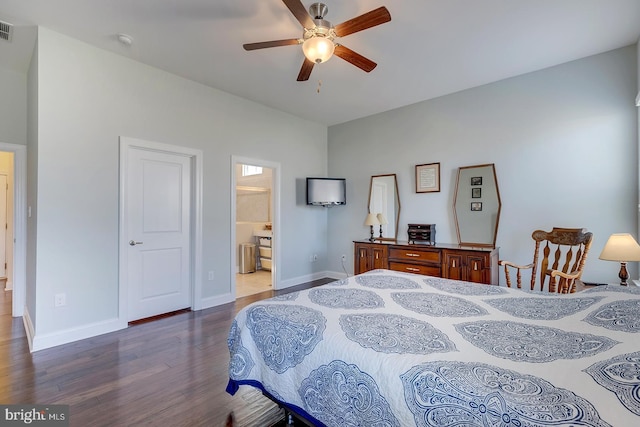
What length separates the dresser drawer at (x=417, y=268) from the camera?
367cm

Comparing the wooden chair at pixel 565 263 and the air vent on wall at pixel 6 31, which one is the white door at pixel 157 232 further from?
the wooden chair at pixel 565 263

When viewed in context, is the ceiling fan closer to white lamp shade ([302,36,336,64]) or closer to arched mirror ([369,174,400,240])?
white lamp shade ([302,36,336,64])

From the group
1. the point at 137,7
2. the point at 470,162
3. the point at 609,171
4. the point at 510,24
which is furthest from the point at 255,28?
the point at 609,171

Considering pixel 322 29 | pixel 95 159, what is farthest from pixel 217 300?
pixel 322 29

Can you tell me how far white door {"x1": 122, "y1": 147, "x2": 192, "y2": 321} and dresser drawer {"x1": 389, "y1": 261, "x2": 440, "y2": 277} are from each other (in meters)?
2.62

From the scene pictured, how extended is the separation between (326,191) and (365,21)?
10.5 feet

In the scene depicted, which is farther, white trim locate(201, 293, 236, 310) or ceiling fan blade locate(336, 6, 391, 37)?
white trim locate(201, 293, 236, 310)

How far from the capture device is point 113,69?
10.1 ft

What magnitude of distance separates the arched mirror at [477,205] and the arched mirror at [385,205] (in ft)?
2.87

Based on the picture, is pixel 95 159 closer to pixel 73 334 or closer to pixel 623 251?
pixel 73 334

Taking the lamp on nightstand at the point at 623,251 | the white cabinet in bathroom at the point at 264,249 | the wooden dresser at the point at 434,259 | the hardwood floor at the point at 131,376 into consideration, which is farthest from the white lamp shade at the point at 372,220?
the lamp on nightstand at the point at 623,251

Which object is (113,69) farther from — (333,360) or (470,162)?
(470,162)

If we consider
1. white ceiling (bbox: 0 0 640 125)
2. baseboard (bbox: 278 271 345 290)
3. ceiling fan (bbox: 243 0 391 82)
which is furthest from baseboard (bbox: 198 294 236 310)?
ceiling fan (bbox: 243 0 391 82)

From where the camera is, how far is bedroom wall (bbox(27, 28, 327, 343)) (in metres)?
2.69
